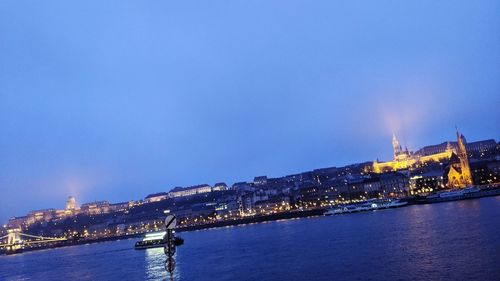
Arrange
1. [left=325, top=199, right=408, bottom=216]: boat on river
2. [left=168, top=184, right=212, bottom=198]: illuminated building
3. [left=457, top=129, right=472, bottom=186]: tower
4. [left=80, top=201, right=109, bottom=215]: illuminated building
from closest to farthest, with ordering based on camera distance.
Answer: [left=325, top=199, right=408, bottom=216]: boat on river
[left=457, top=129, right=472, bottom=186]: tower
[left=168, top=184, right=212, bottom=198]: illuminated building
[left=80, top=201, right=109, bottom=215]: illuminated building

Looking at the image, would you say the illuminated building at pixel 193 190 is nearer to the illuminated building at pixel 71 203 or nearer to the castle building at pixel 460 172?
the illuminated building at pixel 71 203

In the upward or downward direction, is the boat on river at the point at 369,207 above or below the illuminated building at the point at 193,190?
below

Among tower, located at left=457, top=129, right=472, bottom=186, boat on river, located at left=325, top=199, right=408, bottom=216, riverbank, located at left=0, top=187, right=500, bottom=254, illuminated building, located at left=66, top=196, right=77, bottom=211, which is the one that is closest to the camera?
riverbank, located at left=0, top=187, right=500, bottom=254

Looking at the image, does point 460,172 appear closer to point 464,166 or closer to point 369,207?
point 464,166

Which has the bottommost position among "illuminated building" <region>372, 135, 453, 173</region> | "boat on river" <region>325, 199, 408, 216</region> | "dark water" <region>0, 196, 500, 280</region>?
"dark water" <region>0, 196, 500, 280</region>

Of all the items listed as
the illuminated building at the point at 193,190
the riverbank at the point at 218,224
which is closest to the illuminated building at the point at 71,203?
the illuminated building at the point at 193,190

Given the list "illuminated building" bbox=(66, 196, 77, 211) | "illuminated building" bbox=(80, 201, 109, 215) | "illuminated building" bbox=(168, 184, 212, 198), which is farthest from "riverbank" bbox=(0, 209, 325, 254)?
"illuminated building" bbox=(66, 196, 77, 211)

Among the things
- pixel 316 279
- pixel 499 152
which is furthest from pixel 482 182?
pixel 316 279

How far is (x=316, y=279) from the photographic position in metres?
20.2

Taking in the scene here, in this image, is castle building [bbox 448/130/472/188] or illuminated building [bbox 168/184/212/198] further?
illuminated building [bbox 168/184/212/198]

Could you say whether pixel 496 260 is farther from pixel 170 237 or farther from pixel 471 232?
pixel 170 237

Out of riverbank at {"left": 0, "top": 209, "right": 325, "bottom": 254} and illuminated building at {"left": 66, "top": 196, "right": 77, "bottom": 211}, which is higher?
illuminated building at {"left": 66, "top": 196, "right": 77, "bottom": 211}

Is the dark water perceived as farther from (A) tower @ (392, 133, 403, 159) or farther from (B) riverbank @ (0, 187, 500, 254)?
(A) tower @ (392, 133, 403, 159)

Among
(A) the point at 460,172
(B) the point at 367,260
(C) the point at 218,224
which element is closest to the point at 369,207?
(A) the point at 460,172
